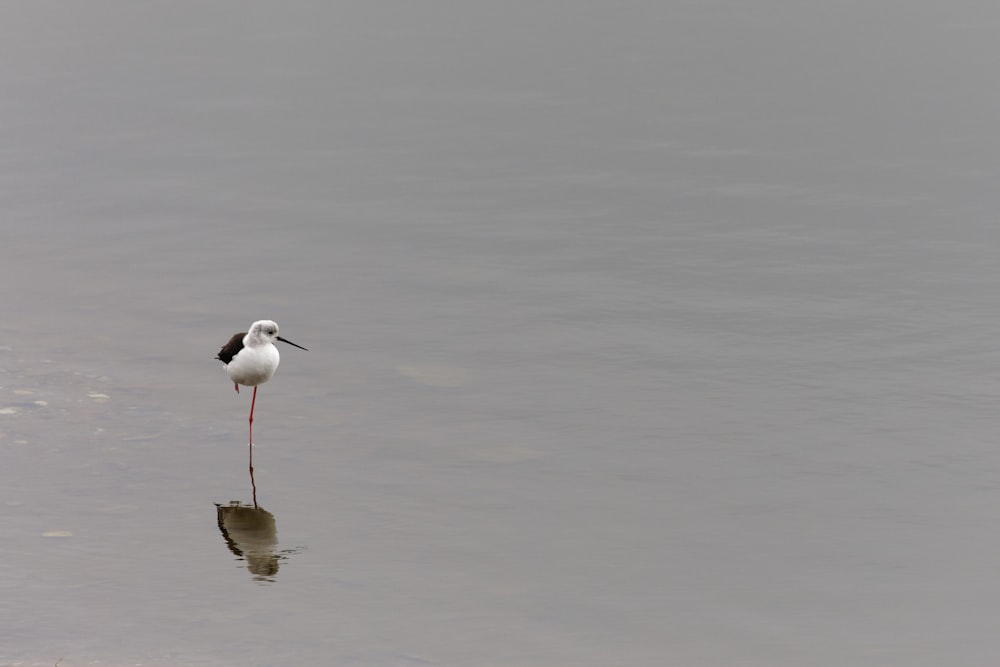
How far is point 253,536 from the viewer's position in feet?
33.8

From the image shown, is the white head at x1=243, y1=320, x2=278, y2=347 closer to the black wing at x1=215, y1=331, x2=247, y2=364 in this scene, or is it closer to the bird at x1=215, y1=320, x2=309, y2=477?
the bird at x1=215, y1=320, x2=309, y2=477

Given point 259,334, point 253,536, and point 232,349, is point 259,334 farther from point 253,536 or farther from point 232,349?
point 253,536

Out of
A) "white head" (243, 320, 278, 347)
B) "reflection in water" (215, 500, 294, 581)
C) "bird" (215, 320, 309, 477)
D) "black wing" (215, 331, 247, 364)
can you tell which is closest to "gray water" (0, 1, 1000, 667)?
"reflection in water" (215, 500, 294, 581)

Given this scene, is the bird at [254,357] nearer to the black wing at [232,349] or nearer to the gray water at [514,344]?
the black wing at [232,349]

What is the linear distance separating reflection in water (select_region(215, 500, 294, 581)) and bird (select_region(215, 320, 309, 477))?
154 centimetres

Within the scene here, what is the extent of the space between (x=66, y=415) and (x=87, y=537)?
91.8 inches

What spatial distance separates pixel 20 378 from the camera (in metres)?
13.0

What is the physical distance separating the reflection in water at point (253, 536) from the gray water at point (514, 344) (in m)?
0.03

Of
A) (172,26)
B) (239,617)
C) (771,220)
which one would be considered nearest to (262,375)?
(239,617)

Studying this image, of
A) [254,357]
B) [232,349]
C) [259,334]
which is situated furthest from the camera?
[232,349]

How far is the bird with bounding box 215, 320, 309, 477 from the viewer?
12180 mm

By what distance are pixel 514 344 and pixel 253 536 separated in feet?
15.4

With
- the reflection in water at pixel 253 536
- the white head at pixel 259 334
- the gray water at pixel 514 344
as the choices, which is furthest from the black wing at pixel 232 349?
the reflection in water at pixel 253 536

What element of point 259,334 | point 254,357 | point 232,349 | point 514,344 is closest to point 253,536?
point 254,357
